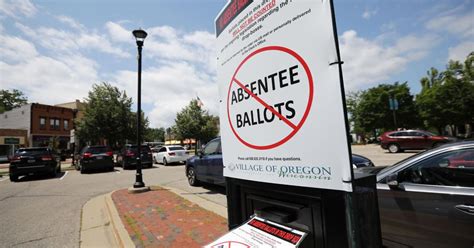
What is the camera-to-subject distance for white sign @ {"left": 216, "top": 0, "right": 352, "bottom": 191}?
129 cm

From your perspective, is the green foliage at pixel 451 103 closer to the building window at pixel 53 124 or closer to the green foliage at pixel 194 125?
the green foliage at pixel 194 125

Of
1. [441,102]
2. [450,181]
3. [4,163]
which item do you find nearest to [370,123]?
[441,102]

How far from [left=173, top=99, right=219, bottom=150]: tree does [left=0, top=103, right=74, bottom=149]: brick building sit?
18.2 metres

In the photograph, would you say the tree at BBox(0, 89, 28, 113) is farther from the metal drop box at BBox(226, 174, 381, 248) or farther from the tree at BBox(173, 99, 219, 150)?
the metal drop box at BBox(226, 174, 381, 248)

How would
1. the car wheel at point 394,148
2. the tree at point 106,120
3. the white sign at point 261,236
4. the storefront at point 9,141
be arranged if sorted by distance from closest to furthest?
the white sign at point 261,236 < the car wheel at point 394,148 < the tree at point 106,120 < the storefront at point 9,141

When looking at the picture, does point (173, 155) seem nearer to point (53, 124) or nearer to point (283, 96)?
point (283, 96)

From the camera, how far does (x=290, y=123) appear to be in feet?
4.95

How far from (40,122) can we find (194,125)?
74.3ft

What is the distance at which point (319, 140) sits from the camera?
134 centimetres

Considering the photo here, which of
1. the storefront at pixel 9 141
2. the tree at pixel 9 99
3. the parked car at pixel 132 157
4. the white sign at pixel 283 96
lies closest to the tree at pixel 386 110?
the parked car at pixel 132 157

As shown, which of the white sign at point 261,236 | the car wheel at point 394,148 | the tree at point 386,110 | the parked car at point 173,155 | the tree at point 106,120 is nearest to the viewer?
the white sign at point 261,236

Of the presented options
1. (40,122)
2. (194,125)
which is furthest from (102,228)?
(40,122)

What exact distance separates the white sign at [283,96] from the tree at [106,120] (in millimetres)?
28672

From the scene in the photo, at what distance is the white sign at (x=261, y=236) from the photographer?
1.43 m
